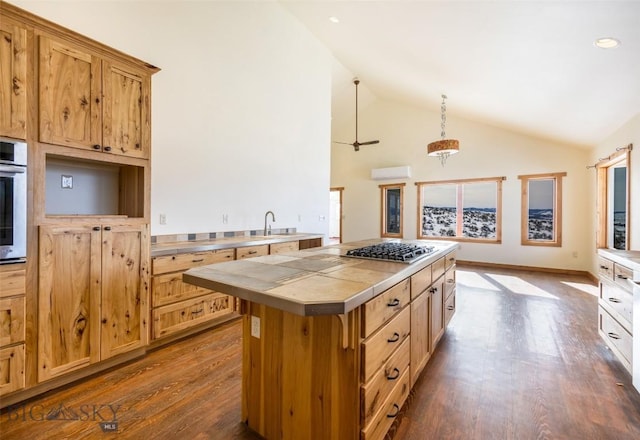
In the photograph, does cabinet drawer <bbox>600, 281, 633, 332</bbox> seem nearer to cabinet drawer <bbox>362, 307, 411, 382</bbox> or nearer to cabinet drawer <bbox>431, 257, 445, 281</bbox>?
cabinet drawer <bbox>431, 257, 445, 281</bbox>

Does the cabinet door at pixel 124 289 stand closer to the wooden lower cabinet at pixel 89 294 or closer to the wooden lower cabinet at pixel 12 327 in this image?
the wooden lower cabinet at pixel 89 294

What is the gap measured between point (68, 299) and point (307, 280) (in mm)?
1795

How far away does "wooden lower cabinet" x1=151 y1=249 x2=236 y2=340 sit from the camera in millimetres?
2527

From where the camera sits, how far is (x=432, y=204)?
7.51 meters

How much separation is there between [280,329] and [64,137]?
77.4 inches

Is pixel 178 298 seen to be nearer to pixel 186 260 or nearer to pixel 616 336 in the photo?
pixel 186 260

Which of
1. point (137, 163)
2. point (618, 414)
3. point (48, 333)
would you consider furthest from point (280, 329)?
point (618, 414)

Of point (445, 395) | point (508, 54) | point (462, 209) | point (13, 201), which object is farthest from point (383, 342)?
point (462, 209)

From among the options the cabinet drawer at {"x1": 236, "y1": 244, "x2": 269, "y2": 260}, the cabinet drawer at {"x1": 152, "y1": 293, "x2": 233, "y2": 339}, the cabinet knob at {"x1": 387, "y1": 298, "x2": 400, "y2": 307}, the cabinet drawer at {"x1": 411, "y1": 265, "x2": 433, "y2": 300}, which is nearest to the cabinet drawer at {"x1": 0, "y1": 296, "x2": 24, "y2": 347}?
the cabinet drawer at {"x1": 152, "y1": 293, "x2": 233, "y2": 339}

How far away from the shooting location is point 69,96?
197cm

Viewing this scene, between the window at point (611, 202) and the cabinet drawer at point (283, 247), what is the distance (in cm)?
486

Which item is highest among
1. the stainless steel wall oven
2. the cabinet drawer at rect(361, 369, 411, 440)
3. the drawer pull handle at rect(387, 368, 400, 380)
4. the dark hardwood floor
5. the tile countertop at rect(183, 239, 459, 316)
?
the stainless steel wall oven

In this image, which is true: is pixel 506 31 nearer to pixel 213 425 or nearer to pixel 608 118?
pixel 608 118

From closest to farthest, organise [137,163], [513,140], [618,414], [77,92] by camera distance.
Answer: [618,414] → [77,92] → [137,163] → [513,140]
